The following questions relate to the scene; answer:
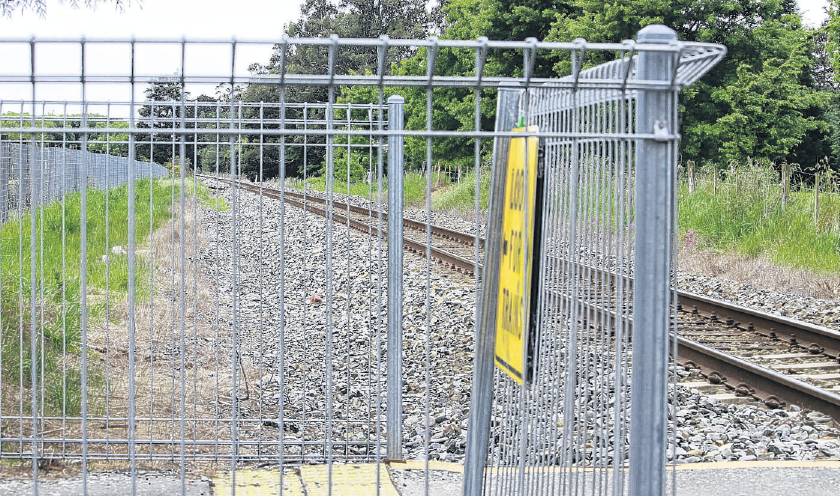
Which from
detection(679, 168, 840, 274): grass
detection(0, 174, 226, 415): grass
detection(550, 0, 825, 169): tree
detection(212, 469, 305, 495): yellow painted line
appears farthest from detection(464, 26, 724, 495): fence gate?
detection(550, 0, 825, 169): tree

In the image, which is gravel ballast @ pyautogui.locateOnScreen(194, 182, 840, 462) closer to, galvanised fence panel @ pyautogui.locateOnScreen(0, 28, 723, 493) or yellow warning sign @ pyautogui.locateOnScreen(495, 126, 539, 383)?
galvanised fence panel @ pyautogui.locateOnScreen(0, 28, 723, 493)

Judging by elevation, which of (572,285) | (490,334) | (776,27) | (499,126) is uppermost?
(776,27)

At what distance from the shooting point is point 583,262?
3.87m

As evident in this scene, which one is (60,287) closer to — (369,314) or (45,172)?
(369,314)

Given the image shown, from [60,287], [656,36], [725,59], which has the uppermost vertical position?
[725,59]

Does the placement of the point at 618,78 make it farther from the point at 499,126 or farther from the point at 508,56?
the point at 508,56

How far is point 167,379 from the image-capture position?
28.9ft

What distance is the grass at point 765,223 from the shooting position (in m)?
15.5

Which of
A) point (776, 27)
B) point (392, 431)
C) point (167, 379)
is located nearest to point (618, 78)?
point (392, 431)

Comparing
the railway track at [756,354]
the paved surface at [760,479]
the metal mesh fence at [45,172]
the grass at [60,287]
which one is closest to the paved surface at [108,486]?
the grass at [60,287]

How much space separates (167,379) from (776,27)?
28712 mm

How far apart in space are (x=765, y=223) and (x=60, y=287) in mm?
11559

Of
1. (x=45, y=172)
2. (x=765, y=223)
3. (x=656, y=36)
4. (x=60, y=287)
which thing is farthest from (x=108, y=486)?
(x=765, y=223)

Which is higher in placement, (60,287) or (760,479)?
(60,287)
